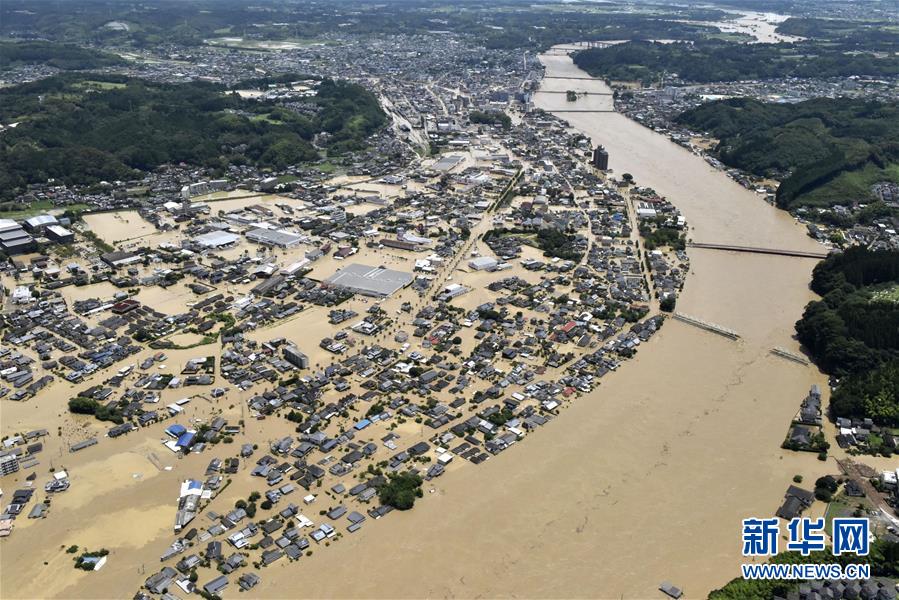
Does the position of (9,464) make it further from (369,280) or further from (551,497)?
(369,280)

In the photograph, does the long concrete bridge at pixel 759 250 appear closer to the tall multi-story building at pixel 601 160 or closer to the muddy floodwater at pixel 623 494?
the muddy floodwater at pixel 623 494

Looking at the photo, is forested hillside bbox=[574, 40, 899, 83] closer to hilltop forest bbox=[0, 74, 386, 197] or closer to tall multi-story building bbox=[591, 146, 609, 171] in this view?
tall multi-story building bbox=[591, 146, 609, 171]

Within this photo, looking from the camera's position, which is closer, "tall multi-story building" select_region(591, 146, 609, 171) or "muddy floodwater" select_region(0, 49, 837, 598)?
→ "muddy floodwater" select_region(0, 49, 837, 598)

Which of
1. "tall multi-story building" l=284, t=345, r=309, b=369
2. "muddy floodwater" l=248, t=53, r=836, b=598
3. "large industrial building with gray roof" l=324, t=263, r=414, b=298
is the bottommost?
"muddy floodwater" l=248, t=53, r=836, b=598

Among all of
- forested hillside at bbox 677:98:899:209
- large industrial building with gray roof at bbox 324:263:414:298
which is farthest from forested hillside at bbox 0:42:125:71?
forested hillside at bbox 677:98:899:209

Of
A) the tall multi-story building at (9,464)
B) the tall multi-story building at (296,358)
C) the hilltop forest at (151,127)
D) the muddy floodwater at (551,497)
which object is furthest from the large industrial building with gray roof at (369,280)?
the hilltop forest at (151,127)

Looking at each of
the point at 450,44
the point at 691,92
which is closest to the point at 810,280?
the point at 691,92

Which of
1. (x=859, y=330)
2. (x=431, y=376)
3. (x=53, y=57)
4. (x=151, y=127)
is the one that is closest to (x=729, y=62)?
(x=151, y=127)
